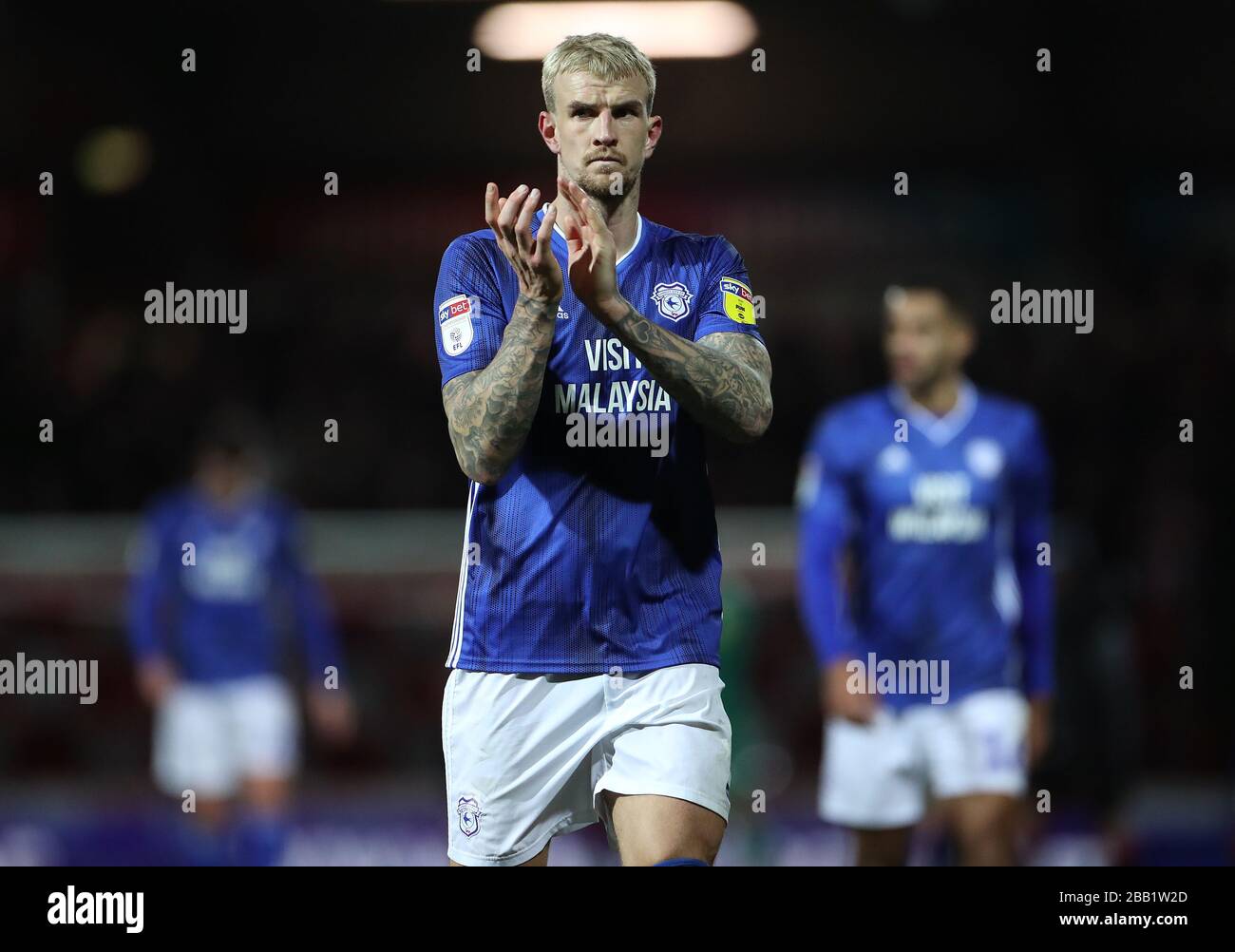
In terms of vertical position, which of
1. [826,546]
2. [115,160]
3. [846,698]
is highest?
[115,160]

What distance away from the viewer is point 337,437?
32.1 ft

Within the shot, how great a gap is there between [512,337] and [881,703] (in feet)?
10.0

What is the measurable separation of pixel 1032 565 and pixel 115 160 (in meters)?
7.20

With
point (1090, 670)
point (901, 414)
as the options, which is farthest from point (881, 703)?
point (1090, 670)

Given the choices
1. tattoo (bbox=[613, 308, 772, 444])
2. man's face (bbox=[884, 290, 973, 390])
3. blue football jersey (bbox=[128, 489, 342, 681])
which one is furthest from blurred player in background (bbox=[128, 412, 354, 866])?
tattoo (bbox=[613, 308, 772, 444])

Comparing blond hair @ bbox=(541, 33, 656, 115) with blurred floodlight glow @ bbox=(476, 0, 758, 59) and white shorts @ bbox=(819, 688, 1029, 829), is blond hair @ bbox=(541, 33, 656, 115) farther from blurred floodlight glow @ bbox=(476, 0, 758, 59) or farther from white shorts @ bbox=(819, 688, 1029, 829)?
blurred floodlight glow @ bbox=(476, 0, 758, 59)

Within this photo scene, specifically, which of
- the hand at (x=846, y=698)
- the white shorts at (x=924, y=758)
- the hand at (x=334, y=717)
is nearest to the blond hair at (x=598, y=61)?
the hand at (x=846, y=698)

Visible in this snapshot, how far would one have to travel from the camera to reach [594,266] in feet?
9.46

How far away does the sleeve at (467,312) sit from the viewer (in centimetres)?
315

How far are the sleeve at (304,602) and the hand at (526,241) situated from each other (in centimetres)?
499

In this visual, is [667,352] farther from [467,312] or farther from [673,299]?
[467,312]

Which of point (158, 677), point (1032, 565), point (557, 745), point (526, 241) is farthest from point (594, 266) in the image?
point (158, 677)

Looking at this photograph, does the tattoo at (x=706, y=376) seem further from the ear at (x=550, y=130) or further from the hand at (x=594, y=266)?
the ear at (x=550, y=130)
